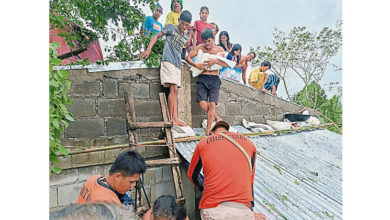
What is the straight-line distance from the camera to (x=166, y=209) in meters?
1.69

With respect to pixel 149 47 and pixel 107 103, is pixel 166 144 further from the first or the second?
pixel 149 47

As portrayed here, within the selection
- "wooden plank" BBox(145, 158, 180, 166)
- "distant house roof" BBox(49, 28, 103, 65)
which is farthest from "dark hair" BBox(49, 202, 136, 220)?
"distant house roof" BBox(49, 28, 103, 65)

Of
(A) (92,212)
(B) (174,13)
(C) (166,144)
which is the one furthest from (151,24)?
(A) (92,212)

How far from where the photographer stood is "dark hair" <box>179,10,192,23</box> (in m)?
2.65

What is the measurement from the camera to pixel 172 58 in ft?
8.58

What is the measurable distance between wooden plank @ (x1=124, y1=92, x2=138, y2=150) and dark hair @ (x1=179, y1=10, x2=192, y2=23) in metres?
0.98

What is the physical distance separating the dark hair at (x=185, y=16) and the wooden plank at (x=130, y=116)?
3.23ft

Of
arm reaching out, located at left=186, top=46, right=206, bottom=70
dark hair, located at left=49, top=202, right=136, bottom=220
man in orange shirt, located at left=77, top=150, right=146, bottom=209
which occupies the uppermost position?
arm reaching out, located at left=186, top=46, right=206, bottom=70

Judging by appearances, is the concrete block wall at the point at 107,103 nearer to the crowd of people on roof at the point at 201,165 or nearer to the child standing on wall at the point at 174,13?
the crowd of people on roof at the point at 201,165

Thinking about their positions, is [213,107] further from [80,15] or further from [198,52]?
[80,15]

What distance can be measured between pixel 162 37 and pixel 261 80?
171cm

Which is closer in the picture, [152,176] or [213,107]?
[152,176]

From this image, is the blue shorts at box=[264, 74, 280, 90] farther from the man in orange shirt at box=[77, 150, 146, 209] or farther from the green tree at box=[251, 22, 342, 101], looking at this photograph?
the man in orange shirt at box=[77, 150, 146, 209]

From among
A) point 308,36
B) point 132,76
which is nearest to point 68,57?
point 132,76
